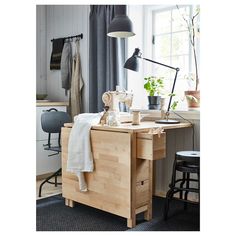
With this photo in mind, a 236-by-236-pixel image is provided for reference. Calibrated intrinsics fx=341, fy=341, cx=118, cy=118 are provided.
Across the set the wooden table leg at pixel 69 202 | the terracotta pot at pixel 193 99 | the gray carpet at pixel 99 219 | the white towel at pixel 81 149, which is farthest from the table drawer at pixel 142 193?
the terracotta pot at pixel 193 99

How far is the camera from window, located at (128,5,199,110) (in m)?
3.27

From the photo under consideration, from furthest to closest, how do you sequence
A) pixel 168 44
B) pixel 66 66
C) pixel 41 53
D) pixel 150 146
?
pixel 41 53
pixel 66 66
pixel 168 44
pixel 150 146

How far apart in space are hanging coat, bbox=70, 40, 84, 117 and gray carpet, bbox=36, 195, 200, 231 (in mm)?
1325

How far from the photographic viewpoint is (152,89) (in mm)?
3166

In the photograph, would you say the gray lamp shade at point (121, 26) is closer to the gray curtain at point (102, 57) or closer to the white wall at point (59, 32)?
the gray curtain at point (102, 57)

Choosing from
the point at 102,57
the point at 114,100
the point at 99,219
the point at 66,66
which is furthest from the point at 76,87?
the point at 99,219

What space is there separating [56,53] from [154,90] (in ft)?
5.25

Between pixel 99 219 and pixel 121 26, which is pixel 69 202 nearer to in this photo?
pixel 99 219

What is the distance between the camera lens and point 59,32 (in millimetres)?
4227

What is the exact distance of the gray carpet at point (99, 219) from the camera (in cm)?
237

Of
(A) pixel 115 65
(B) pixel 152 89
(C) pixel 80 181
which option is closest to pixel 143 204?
(C) pixel 80 181

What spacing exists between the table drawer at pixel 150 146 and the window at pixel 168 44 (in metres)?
1.01

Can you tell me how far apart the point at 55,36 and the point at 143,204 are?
2647mm
